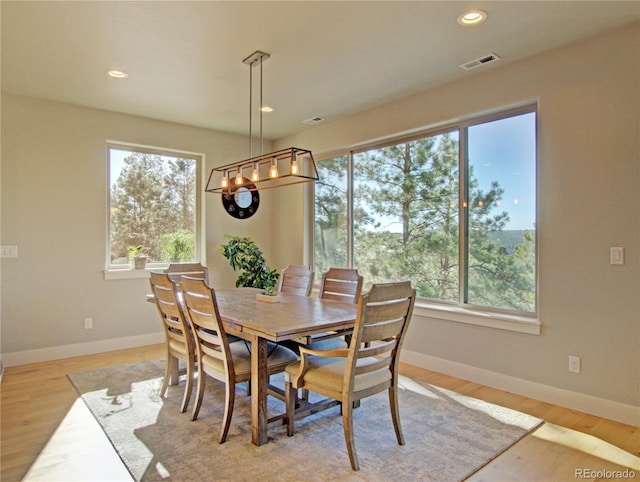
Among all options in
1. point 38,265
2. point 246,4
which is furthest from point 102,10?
point 38,265

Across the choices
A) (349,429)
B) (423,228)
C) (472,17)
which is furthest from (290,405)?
(472,17)

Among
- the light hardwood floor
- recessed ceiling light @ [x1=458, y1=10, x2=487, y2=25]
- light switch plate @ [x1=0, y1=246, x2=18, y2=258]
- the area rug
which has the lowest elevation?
the light hardwood floor

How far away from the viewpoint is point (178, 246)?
5.07m

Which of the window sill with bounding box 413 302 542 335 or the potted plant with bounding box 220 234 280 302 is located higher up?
the potted plant with bounding box 220 234 280 302

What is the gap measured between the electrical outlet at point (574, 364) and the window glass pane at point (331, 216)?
259 cm

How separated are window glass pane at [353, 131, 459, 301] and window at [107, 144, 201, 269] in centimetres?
219

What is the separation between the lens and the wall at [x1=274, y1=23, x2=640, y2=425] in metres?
2.67

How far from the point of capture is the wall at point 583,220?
2.67m

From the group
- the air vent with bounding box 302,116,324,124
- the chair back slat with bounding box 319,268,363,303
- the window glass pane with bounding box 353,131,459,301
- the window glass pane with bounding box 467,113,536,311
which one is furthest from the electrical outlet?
the air vent with bounding box 302,116,324,124

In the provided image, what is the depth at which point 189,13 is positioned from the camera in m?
2.48

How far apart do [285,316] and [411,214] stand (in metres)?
2.18

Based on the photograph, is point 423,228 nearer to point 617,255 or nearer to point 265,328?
point 617,255

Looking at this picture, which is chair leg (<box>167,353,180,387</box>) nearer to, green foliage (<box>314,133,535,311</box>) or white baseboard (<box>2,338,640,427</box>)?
white baseboard (<box>2,338,640,427</box>)

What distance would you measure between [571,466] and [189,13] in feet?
11.4
